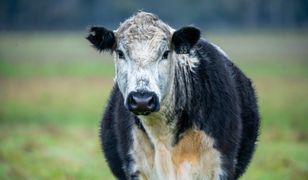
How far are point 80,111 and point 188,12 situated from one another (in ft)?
203

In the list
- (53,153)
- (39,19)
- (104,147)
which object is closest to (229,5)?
(39,19)

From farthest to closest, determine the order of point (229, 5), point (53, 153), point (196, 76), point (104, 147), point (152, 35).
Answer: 1. point (229, 5)
2. point (53, 153)
3. point (104, 147)
4. point (196, 76)
5. point (152, 35)

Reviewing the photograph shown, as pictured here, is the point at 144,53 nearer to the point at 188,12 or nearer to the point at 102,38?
the point at 102,38

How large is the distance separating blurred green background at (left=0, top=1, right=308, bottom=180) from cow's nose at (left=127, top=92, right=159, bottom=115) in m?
5.24

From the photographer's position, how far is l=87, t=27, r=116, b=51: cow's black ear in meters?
8.38

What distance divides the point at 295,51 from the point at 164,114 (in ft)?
184

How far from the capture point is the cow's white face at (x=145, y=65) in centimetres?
775

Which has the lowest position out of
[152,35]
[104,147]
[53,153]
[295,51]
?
[295,51]

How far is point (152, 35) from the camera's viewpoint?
8.14 m

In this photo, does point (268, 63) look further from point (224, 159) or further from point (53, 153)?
point (224, 159)

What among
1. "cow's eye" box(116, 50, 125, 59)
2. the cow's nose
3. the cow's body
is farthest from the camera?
the cow's body

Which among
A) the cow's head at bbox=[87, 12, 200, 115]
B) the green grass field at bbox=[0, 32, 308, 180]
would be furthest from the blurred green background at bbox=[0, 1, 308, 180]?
the cow's head at bbox=[87, 12, 200, 115]

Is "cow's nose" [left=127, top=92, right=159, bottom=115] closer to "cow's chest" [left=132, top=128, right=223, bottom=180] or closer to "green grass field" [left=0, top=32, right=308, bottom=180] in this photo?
"cow's chest" [left=132, top=128, right=223, bottom=180]

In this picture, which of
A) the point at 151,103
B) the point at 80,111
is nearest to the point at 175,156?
the point at 151,103
